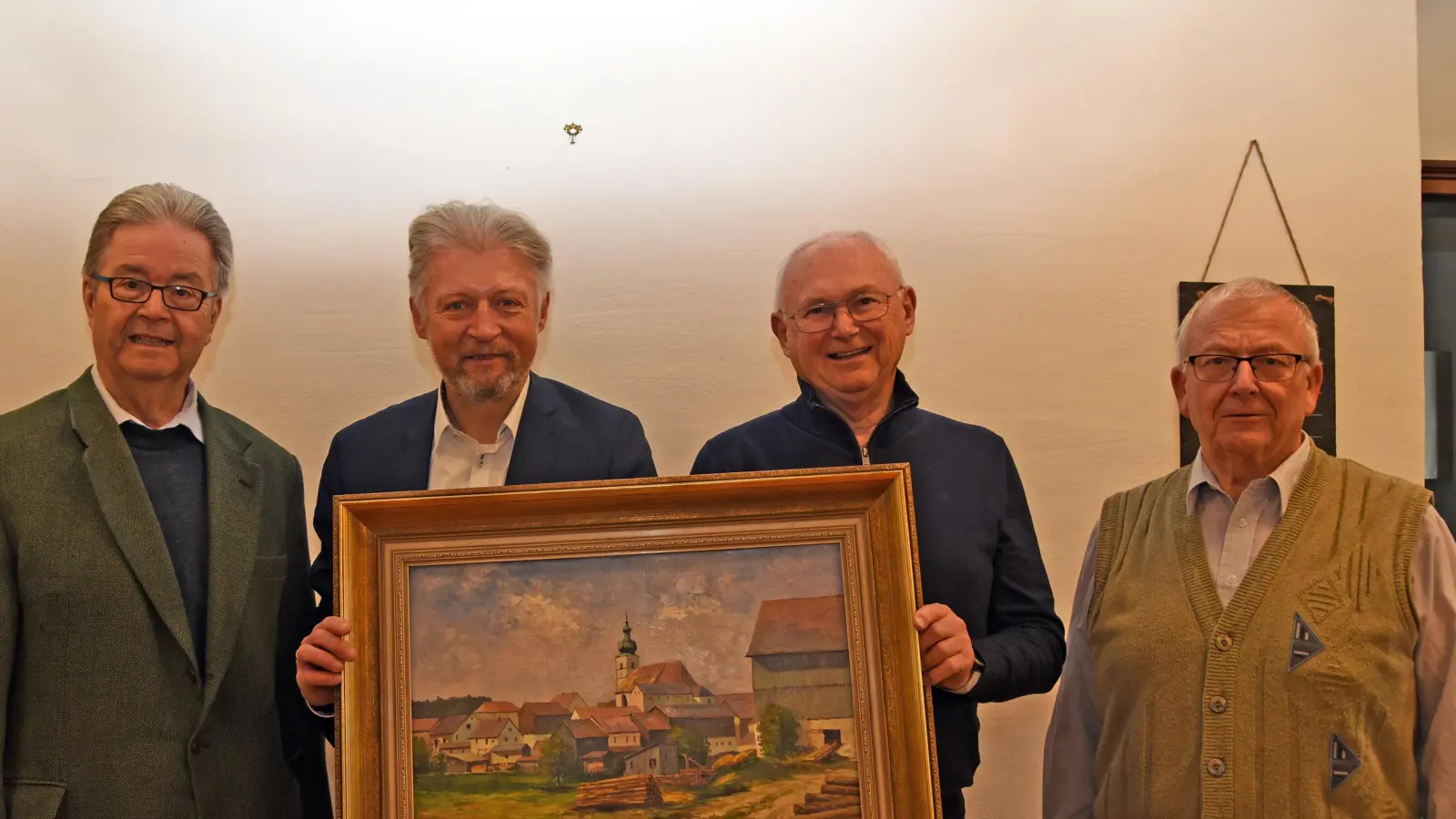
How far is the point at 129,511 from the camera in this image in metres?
2.12

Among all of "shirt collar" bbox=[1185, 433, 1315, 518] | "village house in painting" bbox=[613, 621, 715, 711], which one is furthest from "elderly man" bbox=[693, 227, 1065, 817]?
"village house in painting" bbox=[613, 621, 715, 711]

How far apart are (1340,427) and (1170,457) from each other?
1.89 ft

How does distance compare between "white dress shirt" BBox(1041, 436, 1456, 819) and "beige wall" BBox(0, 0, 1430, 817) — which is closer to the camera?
"white dress shirt" BBox(1041, 436, 1456, 819)

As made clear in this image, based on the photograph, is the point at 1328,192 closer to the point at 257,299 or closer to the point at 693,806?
the point at 693,806

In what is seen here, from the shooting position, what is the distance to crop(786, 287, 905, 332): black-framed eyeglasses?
2.32 meters

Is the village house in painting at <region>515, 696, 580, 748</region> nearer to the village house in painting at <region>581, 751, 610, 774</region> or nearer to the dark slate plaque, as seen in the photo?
the village house in painting at <region>581, 751, 610, 774</region>

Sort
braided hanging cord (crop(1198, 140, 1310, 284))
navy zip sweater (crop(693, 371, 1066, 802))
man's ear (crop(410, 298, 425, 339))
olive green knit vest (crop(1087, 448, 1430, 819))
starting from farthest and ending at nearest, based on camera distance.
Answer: braided hanging cord (crop(1198, 140, 1310, 284)), man's ear (crop(410, 298, 425, 339)), navy zip sweater (crop(693, 371, 1066, 802)), olive green knit vest (crop(1087, 448, 1430, 819))

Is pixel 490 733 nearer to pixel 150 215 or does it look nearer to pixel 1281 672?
pixel 150 215

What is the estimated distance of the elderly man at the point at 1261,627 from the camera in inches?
78.9

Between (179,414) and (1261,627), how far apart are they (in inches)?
84.3

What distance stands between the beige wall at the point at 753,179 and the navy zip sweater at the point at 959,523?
3.95ft

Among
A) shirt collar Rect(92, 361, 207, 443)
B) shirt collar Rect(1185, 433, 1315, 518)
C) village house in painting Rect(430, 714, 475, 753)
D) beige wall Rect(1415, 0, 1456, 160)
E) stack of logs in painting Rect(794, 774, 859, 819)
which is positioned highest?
beige wall Rect(1415, 0, 1456, 160)

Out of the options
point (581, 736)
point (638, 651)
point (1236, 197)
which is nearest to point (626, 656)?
point (638, 651)

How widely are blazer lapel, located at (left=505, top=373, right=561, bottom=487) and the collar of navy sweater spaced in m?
0.54
